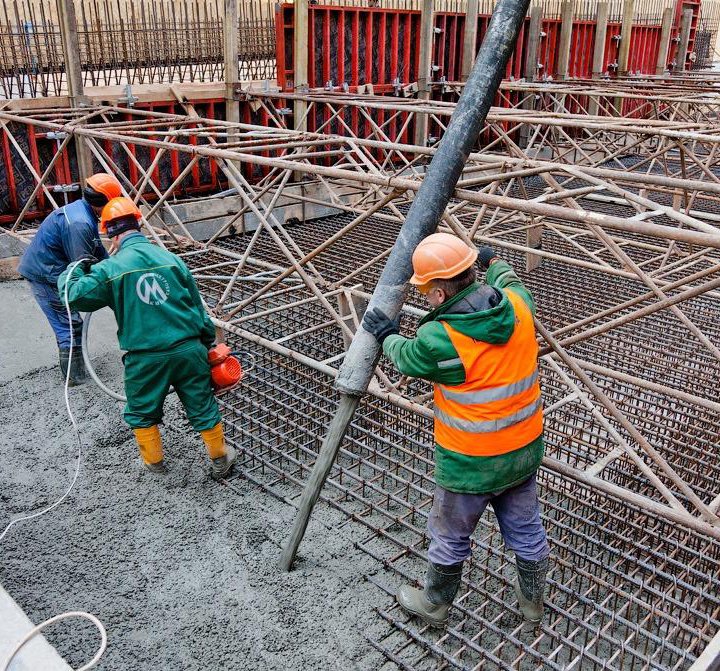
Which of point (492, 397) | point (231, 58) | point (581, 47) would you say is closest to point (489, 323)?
point (492, 397)

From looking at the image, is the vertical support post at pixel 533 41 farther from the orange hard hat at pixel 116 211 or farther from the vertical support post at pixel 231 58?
the orange hard hat at pixel 116 211

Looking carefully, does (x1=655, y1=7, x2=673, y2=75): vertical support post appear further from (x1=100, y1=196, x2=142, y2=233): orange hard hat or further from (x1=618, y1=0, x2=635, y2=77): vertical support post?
(x1=100, y1=196, x2=142, y2=233): orange hard hat

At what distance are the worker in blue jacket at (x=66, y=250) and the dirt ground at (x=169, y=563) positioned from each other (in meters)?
0.65

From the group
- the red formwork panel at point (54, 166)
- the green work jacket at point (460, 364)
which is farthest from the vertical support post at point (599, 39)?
the green work jacket at point (460, 364)

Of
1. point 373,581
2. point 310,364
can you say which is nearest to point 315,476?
point 373,581

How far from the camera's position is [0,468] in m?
4.75

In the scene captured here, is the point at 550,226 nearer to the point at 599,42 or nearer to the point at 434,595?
the point at 434,595

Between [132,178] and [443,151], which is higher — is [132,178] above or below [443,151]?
below

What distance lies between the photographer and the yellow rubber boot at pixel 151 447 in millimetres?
4613

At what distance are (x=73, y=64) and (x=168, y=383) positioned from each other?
5.85 meters

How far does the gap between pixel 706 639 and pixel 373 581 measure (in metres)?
1.56

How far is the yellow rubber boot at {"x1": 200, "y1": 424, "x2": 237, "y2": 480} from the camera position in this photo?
461cm

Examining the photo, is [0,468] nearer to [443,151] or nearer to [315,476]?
[315,476]

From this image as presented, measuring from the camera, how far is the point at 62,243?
18.3 feet
